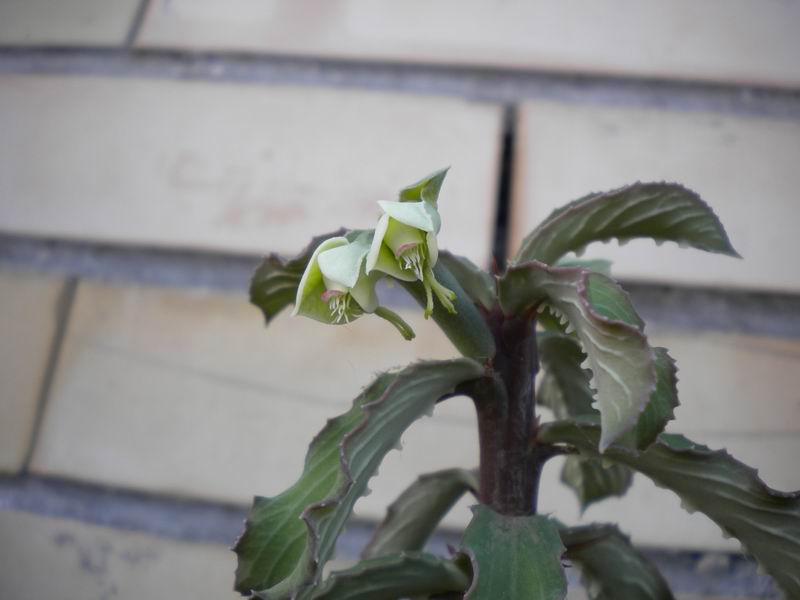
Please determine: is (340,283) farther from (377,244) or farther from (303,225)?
(303,225)

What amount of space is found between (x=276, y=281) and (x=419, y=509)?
14 cm

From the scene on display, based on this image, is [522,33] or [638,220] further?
[522,33]

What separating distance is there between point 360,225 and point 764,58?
411 mm

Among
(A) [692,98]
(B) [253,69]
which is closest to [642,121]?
(A) [692,98]

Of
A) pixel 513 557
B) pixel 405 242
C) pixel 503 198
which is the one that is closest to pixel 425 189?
pixel 405 242

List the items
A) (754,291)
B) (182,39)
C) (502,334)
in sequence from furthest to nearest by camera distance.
Result: 1. (182,39)
2. (754,291)
3. (502,334)

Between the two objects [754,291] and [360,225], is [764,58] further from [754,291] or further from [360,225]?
[360,225]

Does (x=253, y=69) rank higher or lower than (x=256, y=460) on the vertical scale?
higher

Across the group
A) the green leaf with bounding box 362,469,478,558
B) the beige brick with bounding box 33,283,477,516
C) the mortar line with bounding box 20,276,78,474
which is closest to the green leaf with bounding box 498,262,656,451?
the green leaf with bounding box 362,469,478,558

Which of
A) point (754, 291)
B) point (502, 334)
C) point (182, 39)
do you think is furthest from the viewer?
point (182, 39)

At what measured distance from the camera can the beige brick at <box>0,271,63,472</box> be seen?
0.63 metres

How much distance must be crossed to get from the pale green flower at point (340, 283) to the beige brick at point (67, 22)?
613 mm

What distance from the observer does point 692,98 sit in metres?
0.64

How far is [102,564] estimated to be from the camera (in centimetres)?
60
